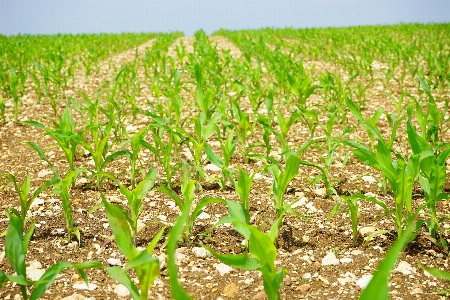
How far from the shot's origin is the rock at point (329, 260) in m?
1.72

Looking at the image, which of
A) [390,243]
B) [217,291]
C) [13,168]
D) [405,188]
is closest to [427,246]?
[390,243]

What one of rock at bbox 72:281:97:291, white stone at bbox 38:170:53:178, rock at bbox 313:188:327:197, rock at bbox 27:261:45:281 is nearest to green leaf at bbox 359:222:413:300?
rock at bbox 72:281:97:291

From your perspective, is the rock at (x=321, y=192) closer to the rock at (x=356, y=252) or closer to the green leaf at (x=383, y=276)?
the rock at (x=356, y=252)

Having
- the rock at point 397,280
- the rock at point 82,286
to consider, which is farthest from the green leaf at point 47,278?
the rock at point 397,280

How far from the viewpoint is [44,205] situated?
2.29m

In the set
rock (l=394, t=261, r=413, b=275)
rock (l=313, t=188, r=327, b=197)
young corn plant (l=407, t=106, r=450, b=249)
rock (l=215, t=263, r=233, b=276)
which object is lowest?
rock (l=394, t=261, r=413, b=275)

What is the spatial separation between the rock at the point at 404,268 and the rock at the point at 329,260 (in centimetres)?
24

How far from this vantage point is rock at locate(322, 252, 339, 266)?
1720 millimetres

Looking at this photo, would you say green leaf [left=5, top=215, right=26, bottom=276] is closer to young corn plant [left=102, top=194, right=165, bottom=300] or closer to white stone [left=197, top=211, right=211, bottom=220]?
young corn plant [left=102, top=194, right=165, bottom=300]

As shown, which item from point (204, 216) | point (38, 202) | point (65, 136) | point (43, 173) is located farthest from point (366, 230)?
point (43, 173)

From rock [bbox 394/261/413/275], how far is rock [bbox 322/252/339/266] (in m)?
0.24

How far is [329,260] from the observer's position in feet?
5.70

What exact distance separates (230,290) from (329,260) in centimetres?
46

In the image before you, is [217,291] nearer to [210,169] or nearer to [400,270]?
[400,270]
